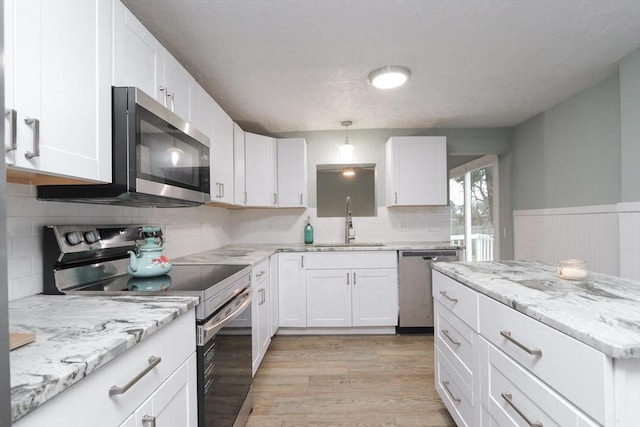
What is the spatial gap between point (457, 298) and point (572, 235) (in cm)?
208

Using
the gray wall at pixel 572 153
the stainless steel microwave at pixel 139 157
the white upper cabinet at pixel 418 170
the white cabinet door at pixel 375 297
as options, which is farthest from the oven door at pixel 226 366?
the gray wall at pixel 572 153

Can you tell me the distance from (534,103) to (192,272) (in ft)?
11.0

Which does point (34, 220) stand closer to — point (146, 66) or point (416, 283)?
point (146, 66)

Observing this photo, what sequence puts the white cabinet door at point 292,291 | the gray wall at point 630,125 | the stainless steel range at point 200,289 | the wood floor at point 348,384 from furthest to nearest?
the white cabinet door at point 292,291
the gray wall at point 630,125
the wood floor at point 348,384
the stainless steel range at point 200,289

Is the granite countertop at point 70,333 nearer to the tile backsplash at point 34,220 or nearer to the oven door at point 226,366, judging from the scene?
the tile backsplash at point 34,220

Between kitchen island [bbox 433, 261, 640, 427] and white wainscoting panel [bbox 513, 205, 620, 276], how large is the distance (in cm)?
129

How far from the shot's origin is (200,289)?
1.25 metres

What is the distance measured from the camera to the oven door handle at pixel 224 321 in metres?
1.24

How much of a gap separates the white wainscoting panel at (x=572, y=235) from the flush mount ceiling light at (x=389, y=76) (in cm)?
191

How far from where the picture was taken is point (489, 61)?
2076mm

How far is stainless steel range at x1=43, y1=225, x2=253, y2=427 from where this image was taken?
48.0 inches

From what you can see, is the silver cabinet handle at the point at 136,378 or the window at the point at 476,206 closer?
the silver cabinet handle at the point at 136,378

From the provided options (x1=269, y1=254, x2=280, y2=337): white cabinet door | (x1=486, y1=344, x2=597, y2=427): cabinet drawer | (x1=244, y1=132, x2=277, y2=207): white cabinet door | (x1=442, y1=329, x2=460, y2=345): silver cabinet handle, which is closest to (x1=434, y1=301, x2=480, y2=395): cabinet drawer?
(x1=442, y1=329, x2=460, y2=345): silver cabinet handle

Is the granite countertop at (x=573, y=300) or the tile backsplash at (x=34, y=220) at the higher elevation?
the tile backsplash at (x=34, y=220)
